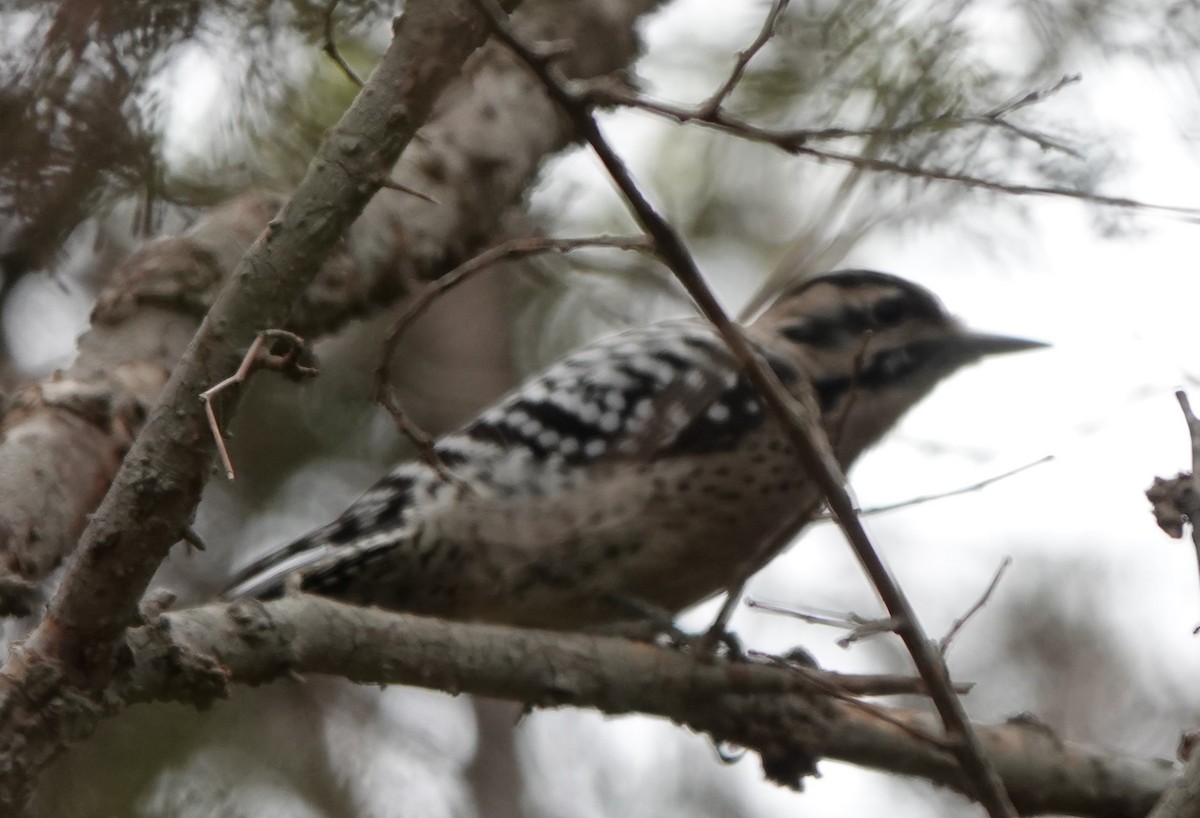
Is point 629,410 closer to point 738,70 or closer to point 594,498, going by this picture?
point 594,498

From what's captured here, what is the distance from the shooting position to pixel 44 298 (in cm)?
354

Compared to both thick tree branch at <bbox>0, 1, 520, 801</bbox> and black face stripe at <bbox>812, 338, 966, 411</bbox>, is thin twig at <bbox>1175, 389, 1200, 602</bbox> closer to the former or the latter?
thick tree branch at <bbox>0, 1, 520, 801</bbox>

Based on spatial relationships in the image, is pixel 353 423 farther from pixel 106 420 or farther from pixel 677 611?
pixel 106 420

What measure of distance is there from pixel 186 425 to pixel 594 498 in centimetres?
212

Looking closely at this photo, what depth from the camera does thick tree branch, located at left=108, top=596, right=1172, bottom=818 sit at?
255 cm

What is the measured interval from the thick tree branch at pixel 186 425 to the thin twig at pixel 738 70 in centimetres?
33

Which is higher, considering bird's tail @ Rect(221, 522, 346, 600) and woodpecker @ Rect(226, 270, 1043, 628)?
woodpecker @ Rect(226, 270, 1043, 628)

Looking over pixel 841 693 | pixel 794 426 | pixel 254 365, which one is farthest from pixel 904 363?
pixel 254 365

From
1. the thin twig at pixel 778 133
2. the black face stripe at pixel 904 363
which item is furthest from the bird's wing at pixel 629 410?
the thin twig at pixel 778 133

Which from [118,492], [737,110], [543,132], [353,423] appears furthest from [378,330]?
[118,492]

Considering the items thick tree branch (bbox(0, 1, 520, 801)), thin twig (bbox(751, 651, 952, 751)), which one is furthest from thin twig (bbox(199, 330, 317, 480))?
thin twig (bbox(751, 651, 952, 751))

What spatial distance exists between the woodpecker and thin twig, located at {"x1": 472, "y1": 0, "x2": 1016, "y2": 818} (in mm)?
1514

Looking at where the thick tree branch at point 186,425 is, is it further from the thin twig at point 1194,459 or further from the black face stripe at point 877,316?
the black face stripe at point 877,316

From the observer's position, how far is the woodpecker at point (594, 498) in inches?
148
